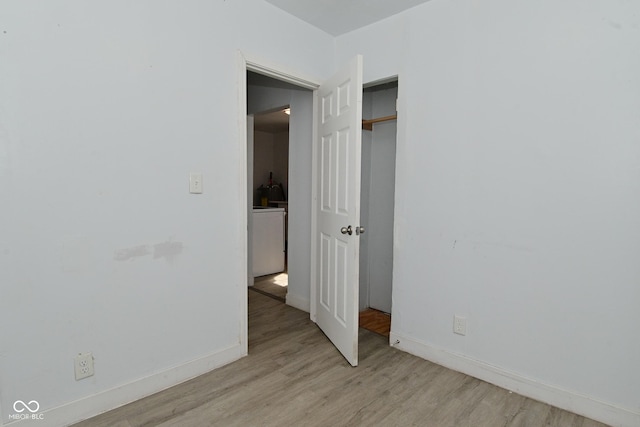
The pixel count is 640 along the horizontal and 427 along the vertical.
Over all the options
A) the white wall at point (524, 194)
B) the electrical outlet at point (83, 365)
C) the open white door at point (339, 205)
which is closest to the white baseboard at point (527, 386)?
the white wall at point (524, 194)

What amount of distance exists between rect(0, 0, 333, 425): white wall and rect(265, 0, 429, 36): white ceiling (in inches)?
10.2

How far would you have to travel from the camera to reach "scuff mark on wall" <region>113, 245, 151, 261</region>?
183cm

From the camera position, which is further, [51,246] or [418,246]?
[418,246]

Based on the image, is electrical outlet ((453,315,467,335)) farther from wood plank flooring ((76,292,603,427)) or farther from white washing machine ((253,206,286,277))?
white washing machine ((253,206,286,277))

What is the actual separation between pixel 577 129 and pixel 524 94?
35 centimetres

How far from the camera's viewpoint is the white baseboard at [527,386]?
1742 millimetres

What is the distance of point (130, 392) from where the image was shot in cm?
188

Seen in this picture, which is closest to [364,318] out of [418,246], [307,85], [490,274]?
[418,246]

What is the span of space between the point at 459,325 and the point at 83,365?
86.8 inches

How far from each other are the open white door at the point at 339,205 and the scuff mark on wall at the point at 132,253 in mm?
1234

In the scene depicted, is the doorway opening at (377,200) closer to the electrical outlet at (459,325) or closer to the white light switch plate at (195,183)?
the electrical outlet at (459,325)

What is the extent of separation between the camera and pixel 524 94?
1988mm

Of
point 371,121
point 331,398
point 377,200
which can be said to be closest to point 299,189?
point 377,200

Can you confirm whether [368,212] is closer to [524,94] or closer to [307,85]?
[307,85]
